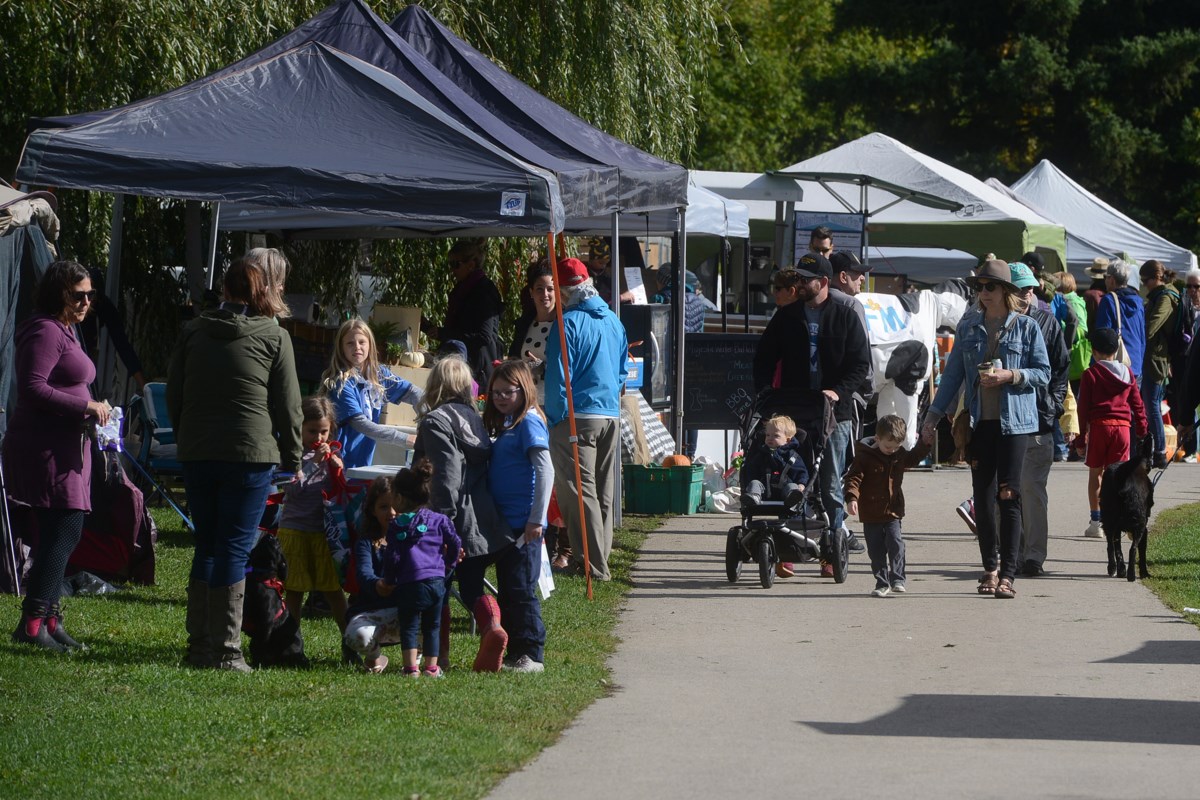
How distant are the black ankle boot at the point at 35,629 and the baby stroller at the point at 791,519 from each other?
4213mm

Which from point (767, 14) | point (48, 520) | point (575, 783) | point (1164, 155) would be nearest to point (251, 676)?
point (48, 520)

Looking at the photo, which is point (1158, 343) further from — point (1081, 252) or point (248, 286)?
point (248, 286)

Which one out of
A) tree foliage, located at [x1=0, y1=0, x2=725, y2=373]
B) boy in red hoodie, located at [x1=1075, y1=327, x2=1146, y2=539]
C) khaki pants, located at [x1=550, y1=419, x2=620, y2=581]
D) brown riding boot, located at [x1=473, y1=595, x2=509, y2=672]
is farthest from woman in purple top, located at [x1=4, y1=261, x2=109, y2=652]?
boy in red hoodie, located at [x1=1075, y1=327, x2=1146, y2=539]

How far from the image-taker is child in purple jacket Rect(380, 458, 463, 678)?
714 cm

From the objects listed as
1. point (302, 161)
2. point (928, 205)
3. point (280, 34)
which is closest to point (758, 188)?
point (928, 205)

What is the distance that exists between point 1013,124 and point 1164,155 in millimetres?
3697

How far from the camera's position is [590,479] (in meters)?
10.2

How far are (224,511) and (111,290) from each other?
5193 mm

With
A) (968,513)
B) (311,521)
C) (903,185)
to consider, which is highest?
(903,185)

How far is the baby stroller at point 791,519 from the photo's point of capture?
404 inches

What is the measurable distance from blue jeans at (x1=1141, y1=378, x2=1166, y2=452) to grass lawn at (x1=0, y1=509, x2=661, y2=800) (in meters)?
10.4

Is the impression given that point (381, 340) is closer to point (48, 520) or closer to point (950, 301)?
point (48, 520)

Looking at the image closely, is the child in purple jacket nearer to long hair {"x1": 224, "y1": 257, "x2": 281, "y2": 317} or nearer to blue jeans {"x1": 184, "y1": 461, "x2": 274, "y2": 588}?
blue jeans {"x1": 184, "y1": 461, "x2": 274, "y2": 588}

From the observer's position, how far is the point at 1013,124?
41000 millimetres
